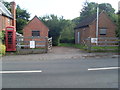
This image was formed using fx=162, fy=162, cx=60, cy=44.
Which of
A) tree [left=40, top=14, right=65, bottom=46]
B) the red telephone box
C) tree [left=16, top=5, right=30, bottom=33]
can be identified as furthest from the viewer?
tree [left=16, top=5, right=30, bottom=33]

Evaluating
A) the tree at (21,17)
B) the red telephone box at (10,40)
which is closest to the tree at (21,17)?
the tree at (21,17)

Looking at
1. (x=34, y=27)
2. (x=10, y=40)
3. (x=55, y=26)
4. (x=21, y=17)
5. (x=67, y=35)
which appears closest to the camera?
(x=10, y=40)

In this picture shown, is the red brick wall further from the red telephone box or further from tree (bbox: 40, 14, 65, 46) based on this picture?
the red telephone box

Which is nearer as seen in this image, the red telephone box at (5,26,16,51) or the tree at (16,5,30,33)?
the red telephone box at (5,26,16,51)

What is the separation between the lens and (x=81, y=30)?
3712 cm

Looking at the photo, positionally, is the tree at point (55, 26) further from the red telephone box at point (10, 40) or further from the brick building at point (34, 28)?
the red telephone box at point (10, 40)

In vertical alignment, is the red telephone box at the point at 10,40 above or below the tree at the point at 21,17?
below

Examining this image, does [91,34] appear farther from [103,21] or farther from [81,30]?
[81,30]

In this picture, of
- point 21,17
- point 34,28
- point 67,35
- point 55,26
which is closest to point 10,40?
point 34,28

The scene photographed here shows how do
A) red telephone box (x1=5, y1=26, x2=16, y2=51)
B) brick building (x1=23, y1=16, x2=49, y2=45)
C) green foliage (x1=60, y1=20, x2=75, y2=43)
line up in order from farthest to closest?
green foliage (x1=60, y1=20, x2=75, y2=43) < brick building (x1=23, y1=16, x2=49, y2=45) < red telephone box (x1=5, y1=26, x2=16, y2=51)

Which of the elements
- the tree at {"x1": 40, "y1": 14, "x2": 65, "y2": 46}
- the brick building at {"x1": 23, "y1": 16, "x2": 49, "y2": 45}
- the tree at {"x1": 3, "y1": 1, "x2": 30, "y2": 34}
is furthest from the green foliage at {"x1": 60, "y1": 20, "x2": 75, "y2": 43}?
the brick building at {"x1": 23, "y1": 16, "x2": 49, "y2": 45}

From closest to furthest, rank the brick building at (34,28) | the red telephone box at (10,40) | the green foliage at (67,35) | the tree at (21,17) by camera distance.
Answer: the red telephone box at (10,40) < the brick building at (34,28) < the tree at (21,17) < the green foliage at (67,35)

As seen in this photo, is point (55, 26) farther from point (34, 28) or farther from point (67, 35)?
point (67, 35)

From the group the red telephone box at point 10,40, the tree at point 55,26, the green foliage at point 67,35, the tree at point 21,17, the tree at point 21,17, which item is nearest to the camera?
the red telephone box at point 10,40
